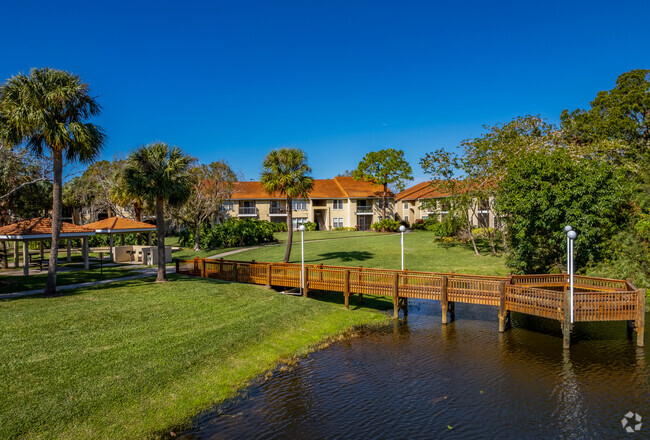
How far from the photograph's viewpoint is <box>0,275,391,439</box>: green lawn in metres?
8.91

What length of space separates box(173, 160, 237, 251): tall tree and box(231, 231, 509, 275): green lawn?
654 cm

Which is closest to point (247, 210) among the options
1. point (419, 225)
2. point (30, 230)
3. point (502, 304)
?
point (419, 225)

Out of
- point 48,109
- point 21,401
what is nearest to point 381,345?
point 21,401

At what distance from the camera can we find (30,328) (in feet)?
43.5

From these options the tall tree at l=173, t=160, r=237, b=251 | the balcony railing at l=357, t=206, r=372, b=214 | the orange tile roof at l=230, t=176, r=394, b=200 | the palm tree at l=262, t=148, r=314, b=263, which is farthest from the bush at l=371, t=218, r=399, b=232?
the palm tree at l=262, t=148, r=314, b=263

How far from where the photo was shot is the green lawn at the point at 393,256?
29.5 meters

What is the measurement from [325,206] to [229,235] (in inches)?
936

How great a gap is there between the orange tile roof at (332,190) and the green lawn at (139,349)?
41172 mm

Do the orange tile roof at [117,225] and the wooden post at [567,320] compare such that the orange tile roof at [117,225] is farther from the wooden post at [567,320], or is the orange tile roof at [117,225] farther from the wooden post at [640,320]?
the wooden post at [640,320]

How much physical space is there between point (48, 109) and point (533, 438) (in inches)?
801

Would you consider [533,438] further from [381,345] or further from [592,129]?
[592,129]

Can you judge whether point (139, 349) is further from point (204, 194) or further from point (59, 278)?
point (204, 194)

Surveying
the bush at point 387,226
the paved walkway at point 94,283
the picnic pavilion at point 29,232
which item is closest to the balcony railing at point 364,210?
the bush at point 387,226

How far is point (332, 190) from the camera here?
63.8m
